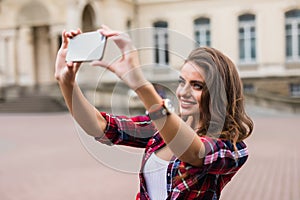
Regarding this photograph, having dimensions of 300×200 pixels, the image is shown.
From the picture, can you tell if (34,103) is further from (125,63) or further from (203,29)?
(125,63)

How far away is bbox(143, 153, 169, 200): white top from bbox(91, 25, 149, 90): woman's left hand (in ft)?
1.52

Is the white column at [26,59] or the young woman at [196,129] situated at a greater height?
the white column at [26,59]

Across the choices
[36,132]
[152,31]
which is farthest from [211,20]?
[152,31]

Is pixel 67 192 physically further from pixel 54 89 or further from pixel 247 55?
pixel 247 55

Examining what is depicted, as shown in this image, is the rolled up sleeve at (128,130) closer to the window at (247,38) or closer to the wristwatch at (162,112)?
the wristwatch at (162,112)

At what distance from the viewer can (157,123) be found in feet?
4.35

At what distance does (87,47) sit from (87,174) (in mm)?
6315

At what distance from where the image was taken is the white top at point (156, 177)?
1.58m

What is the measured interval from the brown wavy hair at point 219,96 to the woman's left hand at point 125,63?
31 cm

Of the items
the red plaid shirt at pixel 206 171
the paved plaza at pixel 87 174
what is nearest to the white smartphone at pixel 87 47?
the red plaid shirt at pixel 206 171

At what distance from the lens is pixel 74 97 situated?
5.37 feet

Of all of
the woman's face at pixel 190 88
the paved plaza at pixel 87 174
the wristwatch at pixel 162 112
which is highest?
the woman's face at pixel 190 88

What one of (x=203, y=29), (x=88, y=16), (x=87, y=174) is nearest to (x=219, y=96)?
(x=87, y=174)

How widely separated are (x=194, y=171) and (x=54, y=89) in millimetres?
24080
